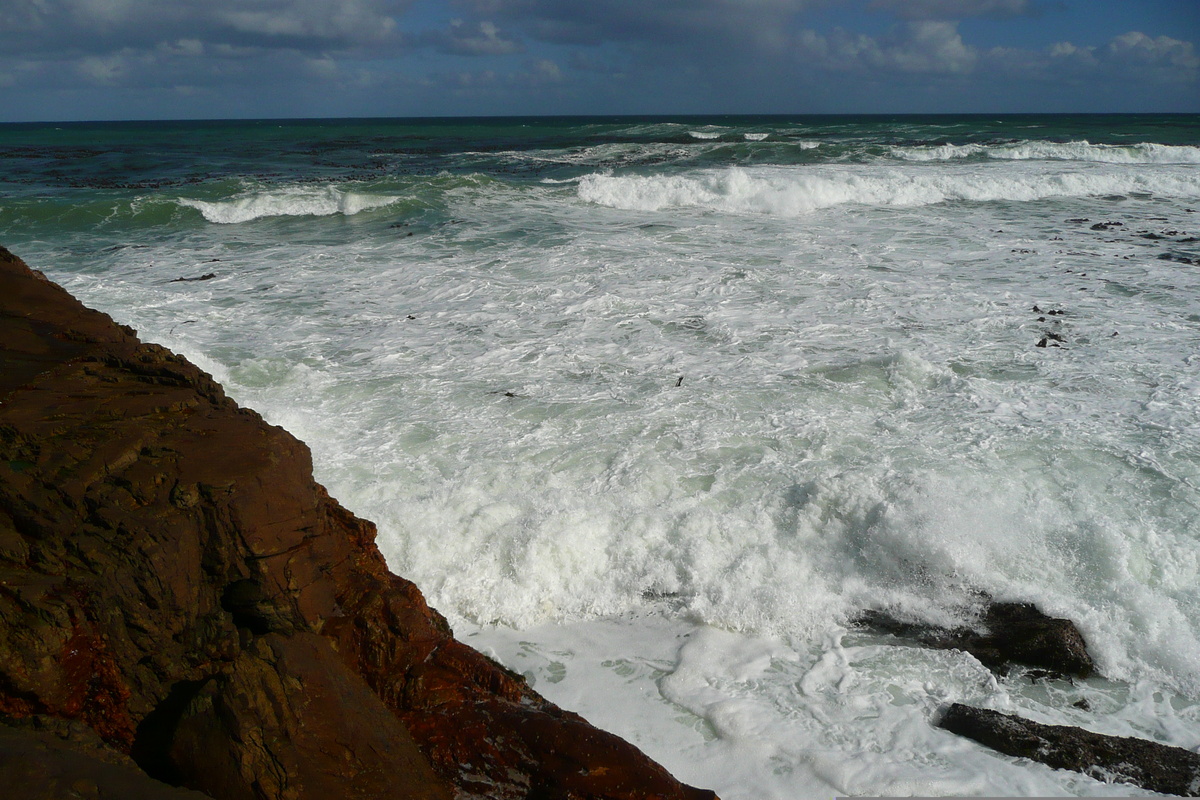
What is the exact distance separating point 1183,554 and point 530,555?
4.01 meters

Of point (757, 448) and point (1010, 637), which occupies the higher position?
point (757, 448)

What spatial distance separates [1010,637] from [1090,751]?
809 mm

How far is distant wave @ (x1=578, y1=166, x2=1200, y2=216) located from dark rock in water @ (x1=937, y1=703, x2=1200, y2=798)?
1578cm

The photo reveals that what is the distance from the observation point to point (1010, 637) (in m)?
4.11

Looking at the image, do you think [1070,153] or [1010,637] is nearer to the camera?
[1010,637]

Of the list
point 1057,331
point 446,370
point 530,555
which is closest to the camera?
point 530,555

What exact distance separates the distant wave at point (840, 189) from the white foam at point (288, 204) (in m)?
5.59

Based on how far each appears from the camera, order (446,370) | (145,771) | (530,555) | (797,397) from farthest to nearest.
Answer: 1. (446,370)
2. (797,397)
3. (530,555)
4. (145,771)

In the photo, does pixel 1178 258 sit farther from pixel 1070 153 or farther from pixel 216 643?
pixel 1070 153

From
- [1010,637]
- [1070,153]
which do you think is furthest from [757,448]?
[1070,153]

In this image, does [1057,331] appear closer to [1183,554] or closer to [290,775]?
[1183,554]

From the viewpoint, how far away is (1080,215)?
16.3m

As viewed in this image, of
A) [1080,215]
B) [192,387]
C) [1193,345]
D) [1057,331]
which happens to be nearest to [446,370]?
[192,387]

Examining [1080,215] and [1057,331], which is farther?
[1080,215]
